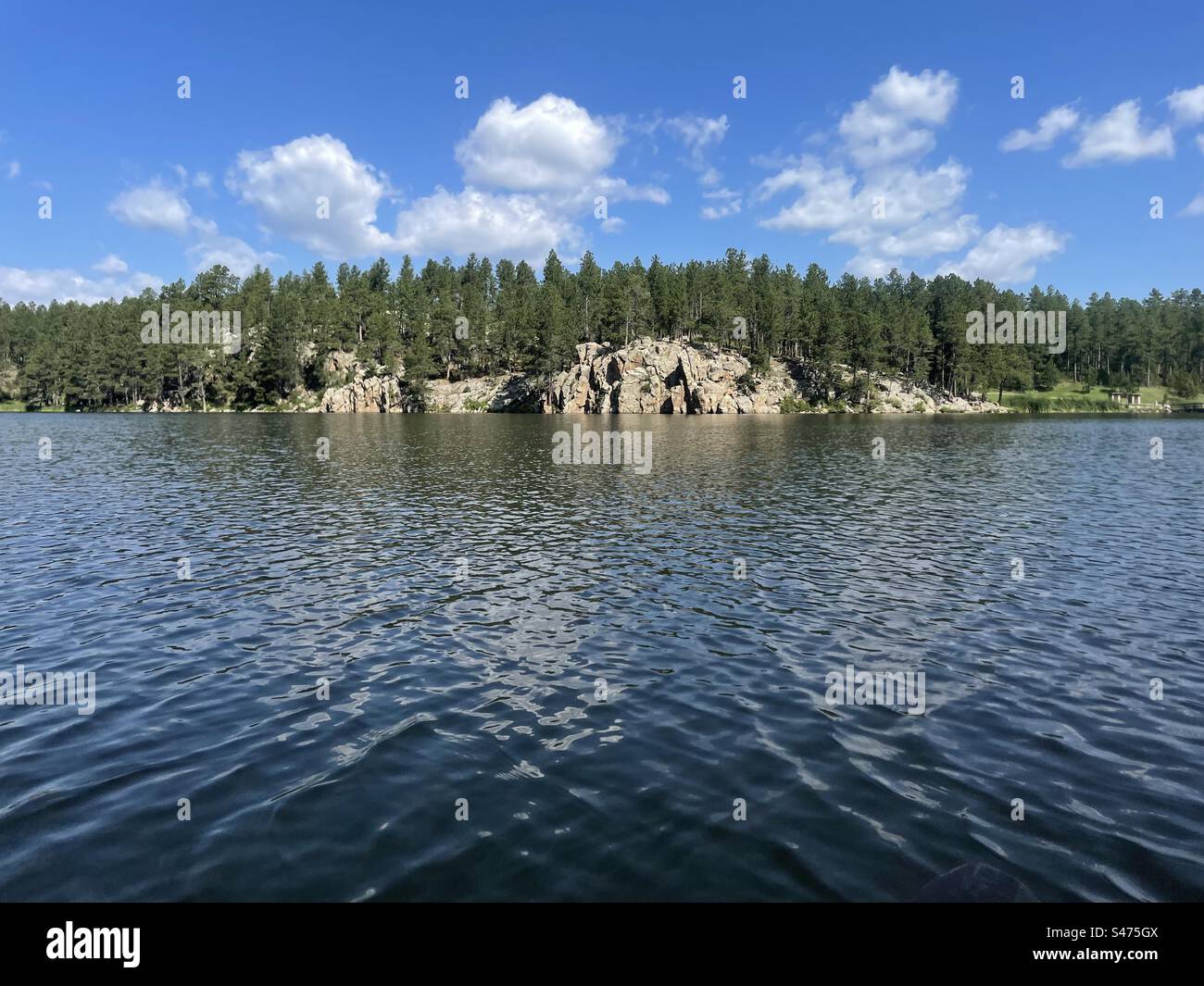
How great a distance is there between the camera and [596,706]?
16312mm

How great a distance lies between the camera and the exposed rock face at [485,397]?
627ft

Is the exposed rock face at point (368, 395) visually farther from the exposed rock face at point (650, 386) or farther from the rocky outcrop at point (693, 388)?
the exposed rock face at point (650, 386)

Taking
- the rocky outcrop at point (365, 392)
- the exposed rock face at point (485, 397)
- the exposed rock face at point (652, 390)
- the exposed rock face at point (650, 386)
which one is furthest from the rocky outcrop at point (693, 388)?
the rocky outcrop at point (365, 392)

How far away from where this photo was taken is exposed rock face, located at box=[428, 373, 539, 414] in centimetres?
19125

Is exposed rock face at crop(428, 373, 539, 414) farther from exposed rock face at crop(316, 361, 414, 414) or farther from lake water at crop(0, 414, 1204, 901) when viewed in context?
lake water at crop(0, 414, 1204, 901)

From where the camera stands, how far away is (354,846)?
11031 millimetres

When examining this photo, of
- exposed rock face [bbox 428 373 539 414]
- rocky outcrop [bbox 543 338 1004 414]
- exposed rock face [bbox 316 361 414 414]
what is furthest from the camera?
exposed rock face [bbox 428 373 539 414]

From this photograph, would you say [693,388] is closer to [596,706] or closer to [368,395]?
→ [368,395]

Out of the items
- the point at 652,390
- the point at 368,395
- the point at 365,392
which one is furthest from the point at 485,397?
the point at 652,390

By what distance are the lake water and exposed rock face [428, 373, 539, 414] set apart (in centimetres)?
15328

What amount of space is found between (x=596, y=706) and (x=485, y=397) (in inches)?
7242

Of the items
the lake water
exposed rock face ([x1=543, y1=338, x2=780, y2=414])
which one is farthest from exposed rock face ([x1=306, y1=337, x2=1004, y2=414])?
the lake water
